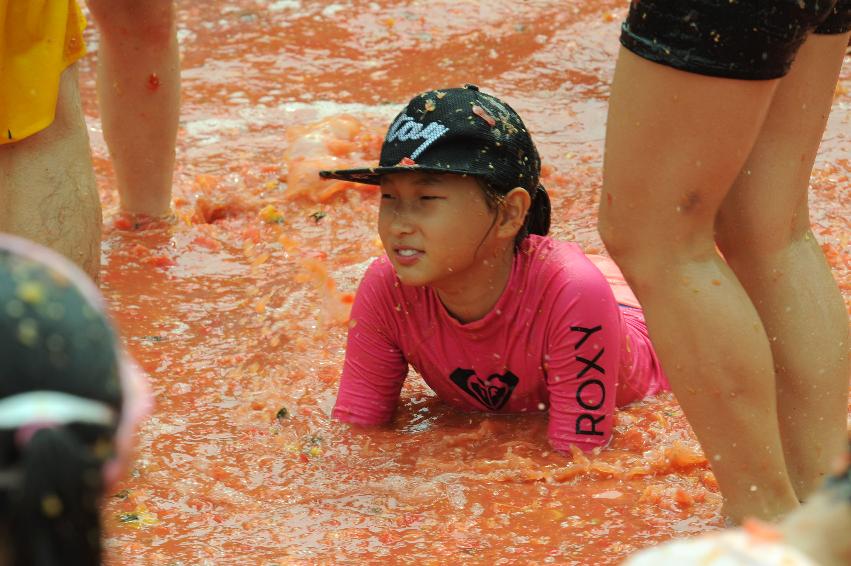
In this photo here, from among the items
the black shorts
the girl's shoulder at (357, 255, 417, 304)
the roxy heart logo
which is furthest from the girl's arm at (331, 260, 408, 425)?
the black shorts

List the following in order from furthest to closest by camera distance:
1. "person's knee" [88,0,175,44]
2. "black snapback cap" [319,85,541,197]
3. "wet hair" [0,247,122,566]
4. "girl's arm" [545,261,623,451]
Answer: "person's knee" [88,0,175,44] → "girl's arm" [545,261,623,451] → "black snapback cap" [319,85,541,197] → "wet hair" [0,247,122,566]

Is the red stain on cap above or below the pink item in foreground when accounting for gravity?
below

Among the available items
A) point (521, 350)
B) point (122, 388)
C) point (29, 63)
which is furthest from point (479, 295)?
point (122, 388)

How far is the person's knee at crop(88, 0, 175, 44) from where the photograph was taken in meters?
4.08

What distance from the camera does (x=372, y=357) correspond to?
3.39 meters

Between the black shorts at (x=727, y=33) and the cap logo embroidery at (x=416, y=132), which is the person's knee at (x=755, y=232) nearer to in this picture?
the black shorts at (x=727, y=33)

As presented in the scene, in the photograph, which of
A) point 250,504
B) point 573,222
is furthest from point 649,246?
point 573,222

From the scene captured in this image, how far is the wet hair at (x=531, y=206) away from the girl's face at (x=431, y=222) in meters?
0.02

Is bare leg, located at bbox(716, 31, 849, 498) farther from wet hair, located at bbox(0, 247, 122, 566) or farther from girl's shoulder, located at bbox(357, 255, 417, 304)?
wet hair, located at bbox(0, 247, 122, 566)

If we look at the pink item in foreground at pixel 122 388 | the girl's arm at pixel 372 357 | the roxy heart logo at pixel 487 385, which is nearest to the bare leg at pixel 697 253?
the roxy heart logo at pixel 487 385

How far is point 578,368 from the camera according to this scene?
3.19 metres

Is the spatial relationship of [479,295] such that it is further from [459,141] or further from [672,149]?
[672,149]

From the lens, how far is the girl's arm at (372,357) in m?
3.37

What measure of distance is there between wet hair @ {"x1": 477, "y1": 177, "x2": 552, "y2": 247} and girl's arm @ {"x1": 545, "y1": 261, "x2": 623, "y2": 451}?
19 centimetres
